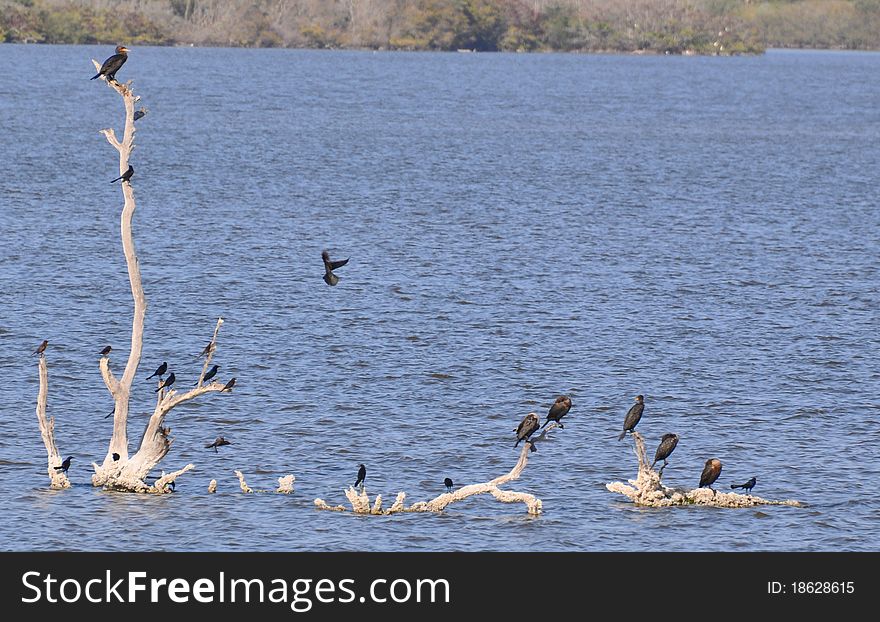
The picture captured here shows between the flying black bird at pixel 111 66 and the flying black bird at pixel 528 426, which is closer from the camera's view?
the flying black bird at pixel 111 66

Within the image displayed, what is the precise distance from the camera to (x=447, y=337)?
52.9 meters

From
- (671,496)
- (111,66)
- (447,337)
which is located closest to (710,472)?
(671,496)

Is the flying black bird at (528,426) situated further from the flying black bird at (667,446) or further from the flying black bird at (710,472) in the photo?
the flying black bird at (710,472)

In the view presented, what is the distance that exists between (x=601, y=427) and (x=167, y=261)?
28504mm

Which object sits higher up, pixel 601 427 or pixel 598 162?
pixel 598 162

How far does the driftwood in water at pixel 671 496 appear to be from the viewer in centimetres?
3566

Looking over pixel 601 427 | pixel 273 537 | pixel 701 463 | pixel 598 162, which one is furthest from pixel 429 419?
pixel 598 162

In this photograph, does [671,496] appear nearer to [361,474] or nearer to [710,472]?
[710,472]

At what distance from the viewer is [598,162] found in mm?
115938

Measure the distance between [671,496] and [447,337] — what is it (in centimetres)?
1810

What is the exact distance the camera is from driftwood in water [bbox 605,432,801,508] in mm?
35656

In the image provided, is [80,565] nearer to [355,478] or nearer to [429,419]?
[355,478]

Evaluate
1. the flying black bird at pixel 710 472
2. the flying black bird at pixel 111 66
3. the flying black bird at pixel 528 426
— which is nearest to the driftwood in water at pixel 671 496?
the flying black bird at pixel 710 472

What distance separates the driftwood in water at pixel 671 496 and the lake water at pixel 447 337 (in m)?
0.31
